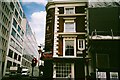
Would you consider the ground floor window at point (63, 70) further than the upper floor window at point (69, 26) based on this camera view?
No

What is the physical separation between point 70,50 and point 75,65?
1.67m

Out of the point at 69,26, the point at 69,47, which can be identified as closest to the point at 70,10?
the point at 69,26

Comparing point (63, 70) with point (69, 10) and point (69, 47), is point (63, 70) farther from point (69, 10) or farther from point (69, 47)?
point (69, 10)

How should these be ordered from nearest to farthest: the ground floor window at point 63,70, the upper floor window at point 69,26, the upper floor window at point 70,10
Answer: the ground floor window at point 63,70, the upper floor window at point 69,26, the upper floor window at point 70,10

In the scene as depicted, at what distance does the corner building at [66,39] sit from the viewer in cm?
1612

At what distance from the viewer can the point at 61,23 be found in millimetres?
17797

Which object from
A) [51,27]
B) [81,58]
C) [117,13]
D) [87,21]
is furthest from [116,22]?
[51,27]

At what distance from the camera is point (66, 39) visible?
17125 mm

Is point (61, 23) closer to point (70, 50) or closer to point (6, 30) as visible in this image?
point (70, 50)

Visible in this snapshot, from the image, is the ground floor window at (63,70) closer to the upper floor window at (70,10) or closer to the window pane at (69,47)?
the window pane at (69,47)

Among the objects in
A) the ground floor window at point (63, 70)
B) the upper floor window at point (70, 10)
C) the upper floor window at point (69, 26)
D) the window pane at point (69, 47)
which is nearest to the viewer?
the ground floor window at point (63, 70)

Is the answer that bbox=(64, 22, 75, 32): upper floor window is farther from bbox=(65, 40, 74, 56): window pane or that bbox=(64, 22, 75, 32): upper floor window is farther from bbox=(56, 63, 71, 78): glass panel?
bbox=(56, 63, 71, 78): glass panel

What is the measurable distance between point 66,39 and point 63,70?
3250 mm

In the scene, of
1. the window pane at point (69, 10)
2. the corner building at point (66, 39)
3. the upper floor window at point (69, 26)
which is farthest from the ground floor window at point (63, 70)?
the window pane at point (69, 10)
